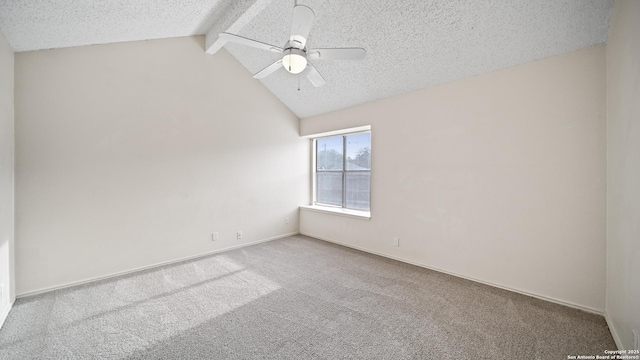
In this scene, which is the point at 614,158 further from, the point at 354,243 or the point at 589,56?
the point at 354,243

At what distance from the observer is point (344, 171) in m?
4.75

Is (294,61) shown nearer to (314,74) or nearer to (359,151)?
(314,74)

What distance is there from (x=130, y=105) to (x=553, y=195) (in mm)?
4880

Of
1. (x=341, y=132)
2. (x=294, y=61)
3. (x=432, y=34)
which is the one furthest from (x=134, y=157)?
(x=432, y=34)

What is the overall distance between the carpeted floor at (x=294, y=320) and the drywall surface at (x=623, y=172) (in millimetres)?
358

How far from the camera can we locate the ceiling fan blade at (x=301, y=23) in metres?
1.75

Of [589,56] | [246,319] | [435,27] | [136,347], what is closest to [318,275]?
[246,319]

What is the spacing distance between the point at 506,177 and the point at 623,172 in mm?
925

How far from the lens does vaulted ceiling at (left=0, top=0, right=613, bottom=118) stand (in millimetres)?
2104

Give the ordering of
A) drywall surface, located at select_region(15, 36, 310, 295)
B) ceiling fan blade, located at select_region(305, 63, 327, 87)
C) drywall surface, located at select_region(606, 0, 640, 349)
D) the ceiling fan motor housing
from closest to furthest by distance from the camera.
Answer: drywall surface, located at select_region(606, 0, 640, 349), the ceiling fan motor housing, ceiling fan blade, located at select_region(305, 63, 327, 87), drywall surface, located at select_region(15, 36, 310, 295)

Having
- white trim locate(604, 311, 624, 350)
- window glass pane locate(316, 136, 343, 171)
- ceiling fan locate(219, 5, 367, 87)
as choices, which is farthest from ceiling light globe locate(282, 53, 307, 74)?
white trim locate(604, 311, 624, 350)

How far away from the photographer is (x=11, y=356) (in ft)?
5.74

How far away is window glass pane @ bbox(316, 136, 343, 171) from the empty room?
88 cm

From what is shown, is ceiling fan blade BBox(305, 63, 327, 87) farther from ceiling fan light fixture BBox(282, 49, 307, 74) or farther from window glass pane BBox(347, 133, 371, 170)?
window glass pane BBox(347, 133, 371, 170)
